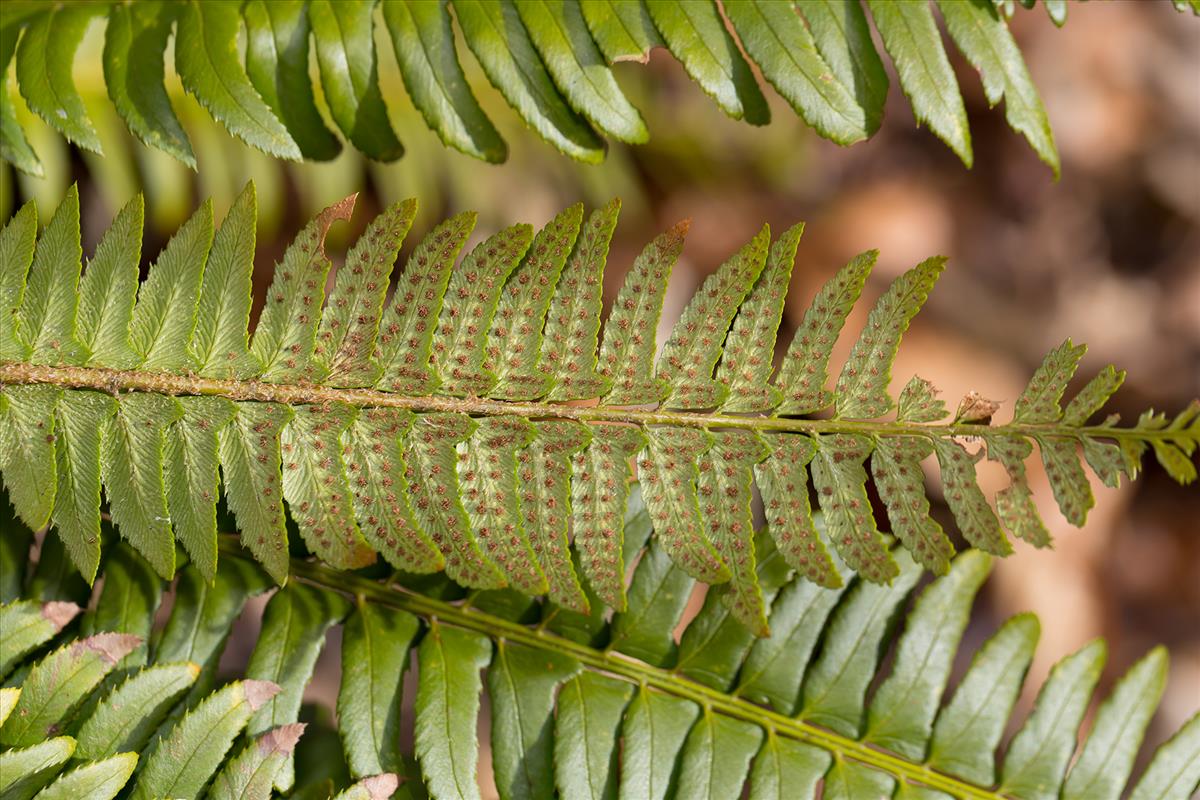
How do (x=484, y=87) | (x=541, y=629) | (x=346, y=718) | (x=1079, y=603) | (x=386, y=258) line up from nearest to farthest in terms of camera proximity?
(x=386, y=258) → (x=346, y=718) → (x=541, y=629) → (x=484, y=87) → (x=1079, y=603)

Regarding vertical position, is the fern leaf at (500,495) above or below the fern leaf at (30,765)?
above

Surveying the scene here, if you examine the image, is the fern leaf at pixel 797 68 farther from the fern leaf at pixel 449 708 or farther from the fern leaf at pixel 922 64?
the fern leaf at pixel 449 708

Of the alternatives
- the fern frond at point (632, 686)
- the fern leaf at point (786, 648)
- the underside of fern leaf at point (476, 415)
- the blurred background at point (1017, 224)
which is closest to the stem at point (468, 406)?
the underside of fern leaf at point (476, 415)

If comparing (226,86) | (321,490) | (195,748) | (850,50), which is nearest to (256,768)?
(195,748)

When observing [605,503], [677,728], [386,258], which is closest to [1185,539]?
[677,728]

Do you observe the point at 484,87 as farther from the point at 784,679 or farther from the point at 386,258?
the point at 784,679

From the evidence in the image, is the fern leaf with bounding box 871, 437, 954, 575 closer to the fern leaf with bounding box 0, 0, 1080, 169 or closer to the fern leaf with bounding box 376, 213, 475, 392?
the fern leaf with bounding box 0, 0, 1080, 169

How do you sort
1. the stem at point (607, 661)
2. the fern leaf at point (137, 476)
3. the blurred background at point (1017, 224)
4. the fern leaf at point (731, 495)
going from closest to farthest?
the fern leaf at point (137, 476), the fern leaf at point (731, 495), the stem at point (607, 661), the blurred background at point (1017, 224)

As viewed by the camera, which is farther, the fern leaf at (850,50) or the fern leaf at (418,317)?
the fern leaf at (850,50)
